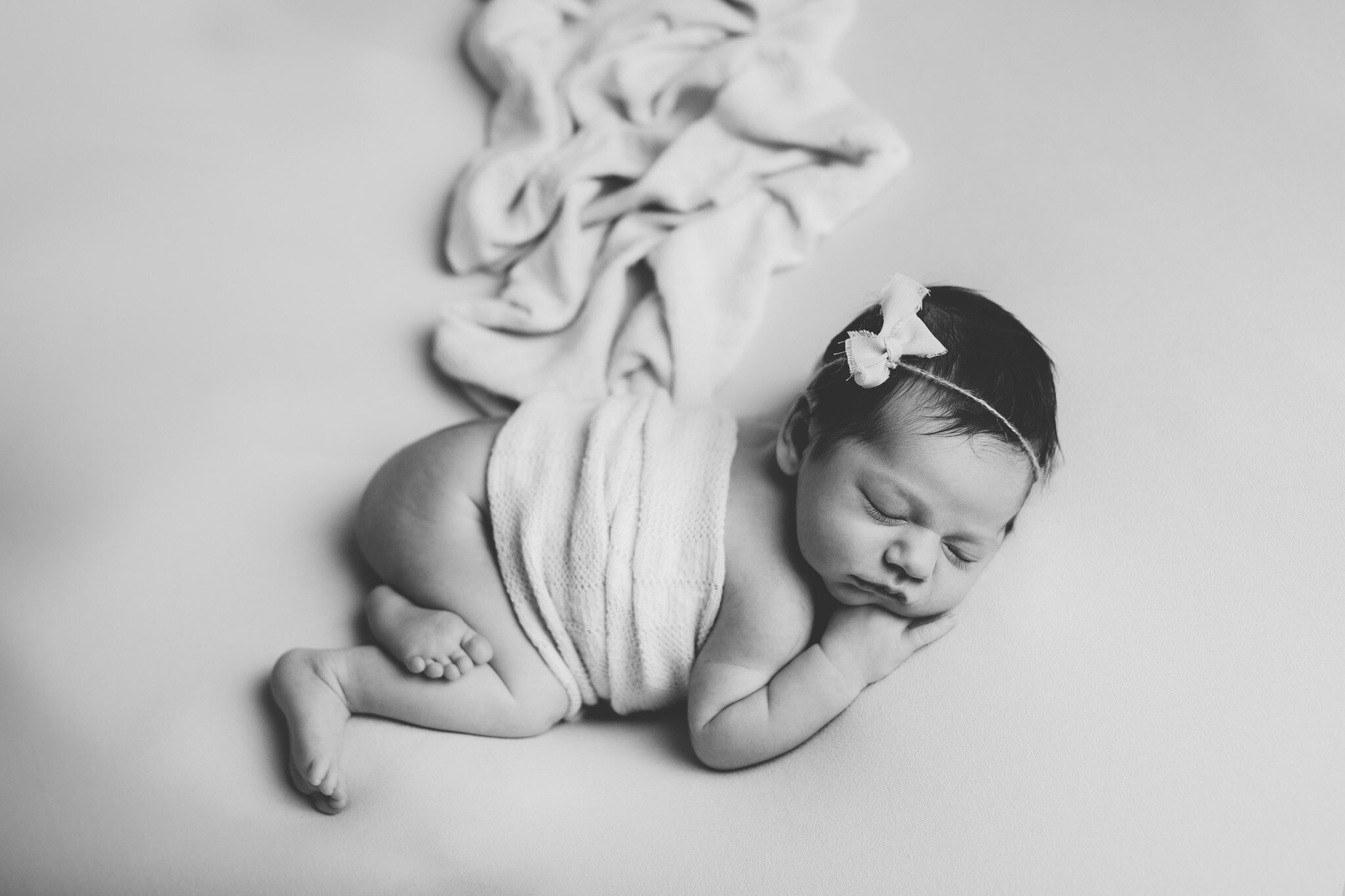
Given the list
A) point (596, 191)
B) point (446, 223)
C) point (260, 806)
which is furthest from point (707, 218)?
point (260, 806)

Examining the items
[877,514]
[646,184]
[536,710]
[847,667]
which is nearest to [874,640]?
[847,667]

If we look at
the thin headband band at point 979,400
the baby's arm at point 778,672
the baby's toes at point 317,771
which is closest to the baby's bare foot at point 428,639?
the baby's toes at point 317,771

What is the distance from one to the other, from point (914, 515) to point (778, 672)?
→ 253 millimetres

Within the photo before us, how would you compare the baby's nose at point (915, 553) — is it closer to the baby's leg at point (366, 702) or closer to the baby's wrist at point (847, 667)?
the baby's wrist at point (847, 667)

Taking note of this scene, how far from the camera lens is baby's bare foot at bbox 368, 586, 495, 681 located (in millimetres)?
1261

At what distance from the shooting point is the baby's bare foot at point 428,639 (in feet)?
4.14

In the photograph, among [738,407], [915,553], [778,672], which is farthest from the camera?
[738,407]

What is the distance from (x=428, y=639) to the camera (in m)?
1.27

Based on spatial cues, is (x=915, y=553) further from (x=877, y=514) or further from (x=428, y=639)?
(x=428, y=639)

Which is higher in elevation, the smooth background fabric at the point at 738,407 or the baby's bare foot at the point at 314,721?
the smooth background fabric at the point at 738,407

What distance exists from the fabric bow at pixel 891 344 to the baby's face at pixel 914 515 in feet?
0.25

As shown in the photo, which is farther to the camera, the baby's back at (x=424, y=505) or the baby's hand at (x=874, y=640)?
the baby's back at (x=424, y=505)

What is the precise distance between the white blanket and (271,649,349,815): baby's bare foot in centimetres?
49

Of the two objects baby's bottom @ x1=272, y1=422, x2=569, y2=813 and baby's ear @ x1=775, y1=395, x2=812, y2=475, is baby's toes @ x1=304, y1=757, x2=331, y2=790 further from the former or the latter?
baby's ear @ x1=775, y1=395, x2=812, y2=475
